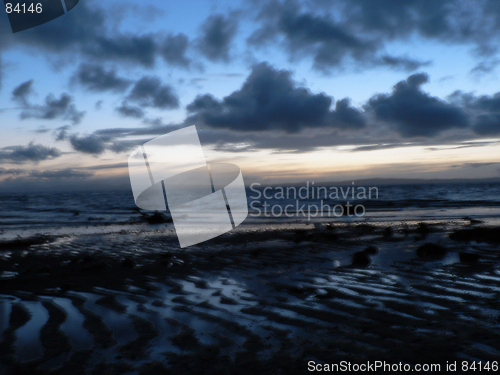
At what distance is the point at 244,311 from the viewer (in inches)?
177

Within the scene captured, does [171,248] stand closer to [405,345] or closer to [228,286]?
[228,286]

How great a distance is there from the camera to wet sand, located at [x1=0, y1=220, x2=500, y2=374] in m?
3.24

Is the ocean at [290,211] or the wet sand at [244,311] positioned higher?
the wet sand at [244,311]

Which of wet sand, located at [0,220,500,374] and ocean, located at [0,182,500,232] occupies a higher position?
wet sand, located at [0,220,500,374]

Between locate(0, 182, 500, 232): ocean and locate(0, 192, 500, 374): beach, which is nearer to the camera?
locate(0, 192, 500, 374): beach

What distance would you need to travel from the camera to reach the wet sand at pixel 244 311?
3.24 m

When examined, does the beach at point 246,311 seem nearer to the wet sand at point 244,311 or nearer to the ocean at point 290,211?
the wet sand at point 244,311

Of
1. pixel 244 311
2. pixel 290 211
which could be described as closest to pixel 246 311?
pixel 244 311

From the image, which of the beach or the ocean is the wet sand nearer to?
the beach

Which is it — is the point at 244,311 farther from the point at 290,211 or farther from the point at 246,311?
the point at 290,211

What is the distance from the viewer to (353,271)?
6.67 meters

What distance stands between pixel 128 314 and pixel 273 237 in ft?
25.8

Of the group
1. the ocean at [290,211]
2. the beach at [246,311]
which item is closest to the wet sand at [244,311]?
the beach at [246,311]

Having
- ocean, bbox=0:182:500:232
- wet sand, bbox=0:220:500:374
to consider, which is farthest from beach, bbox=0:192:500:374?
ocean, bbox=0:182:500:232
